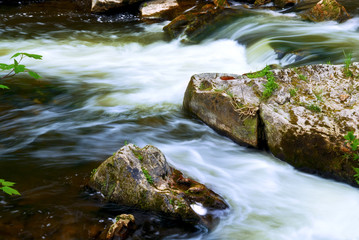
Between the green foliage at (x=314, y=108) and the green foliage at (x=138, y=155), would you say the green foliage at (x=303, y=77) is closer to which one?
the green foliage at (x=314, y=108)

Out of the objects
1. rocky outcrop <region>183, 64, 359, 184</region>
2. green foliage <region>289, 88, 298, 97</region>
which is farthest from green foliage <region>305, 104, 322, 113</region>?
green foliage <region>289, 88, 298, 97</region>

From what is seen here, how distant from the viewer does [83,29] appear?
12.5 m

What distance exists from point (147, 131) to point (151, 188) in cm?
223

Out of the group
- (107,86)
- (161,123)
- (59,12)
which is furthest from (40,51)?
(161,123)

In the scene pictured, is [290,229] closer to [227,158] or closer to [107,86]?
[227,158]

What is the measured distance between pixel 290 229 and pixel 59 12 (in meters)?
13.3

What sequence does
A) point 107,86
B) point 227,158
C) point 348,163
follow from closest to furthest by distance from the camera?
point 348,163, point 227,158, point 107,86

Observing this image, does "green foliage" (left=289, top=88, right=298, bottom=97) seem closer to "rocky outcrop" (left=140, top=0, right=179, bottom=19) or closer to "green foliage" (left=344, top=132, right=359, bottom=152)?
"green foliage" (left=344, top=132, right=359, bottom=152)

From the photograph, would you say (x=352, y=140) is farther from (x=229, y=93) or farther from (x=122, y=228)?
(x=122, y=228)

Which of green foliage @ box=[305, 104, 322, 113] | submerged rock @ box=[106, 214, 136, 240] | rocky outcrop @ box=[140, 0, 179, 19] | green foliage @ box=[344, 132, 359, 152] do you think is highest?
rocky outcrop @ box=[140, 0, 179, 19]

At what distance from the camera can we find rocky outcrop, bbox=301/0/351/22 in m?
10.0

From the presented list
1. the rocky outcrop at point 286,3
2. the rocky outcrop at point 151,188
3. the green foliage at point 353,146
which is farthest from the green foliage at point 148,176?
the rocky outcrop at point 286,3

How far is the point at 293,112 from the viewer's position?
478 cm

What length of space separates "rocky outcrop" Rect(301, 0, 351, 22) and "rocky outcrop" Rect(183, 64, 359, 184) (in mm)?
5457
